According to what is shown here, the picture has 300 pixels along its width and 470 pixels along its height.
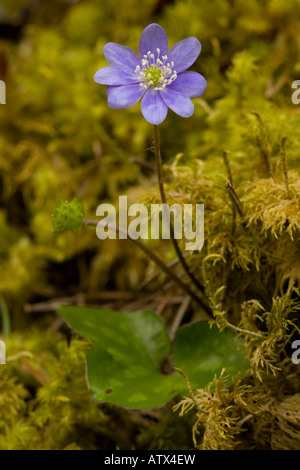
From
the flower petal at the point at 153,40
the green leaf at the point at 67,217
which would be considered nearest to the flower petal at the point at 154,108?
the flower petal at the point at 153,40

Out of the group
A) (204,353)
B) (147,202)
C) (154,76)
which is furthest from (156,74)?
(204,353)

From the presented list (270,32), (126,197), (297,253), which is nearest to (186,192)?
(297,253)

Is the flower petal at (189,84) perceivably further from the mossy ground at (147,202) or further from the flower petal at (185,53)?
the mossy ground at (147,202)

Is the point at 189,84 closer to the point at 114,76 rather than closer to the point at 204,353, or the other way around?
the point at 114,76

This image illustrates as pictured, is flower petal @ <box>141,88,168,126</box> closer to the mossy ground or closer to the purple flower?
the purple flower

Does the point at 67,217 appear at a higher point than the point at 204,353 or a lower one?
higher

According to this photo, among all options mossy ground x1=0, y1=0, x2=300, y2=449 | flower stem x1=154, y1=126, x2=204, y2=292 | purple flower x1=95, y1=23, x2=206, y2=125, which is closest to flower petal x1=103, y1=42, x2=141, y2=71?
purple flower x1=95, y1=23, x2=206, y2=125

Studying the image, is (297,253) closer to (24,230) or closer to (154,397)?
(154,397)
